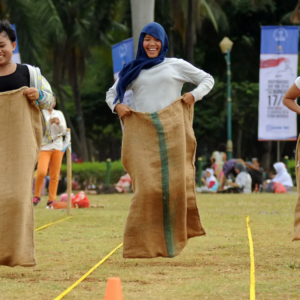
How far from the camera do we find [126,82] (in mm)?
6484

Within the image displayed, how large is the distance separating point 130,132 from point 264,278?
1687 millimetres

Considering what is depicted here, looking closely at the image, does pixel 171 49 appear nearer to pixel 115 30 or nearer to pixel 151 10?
pixel 115 30

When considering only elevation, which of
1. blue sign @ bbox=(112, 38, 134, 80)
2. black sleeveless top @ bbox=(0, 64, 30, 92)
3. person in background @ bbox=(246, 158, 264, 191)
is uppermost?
black sleeveless top @ bbox=(0, 64, 30, 92)

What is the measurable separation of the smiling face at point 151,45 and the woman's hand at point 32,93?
1.16 m

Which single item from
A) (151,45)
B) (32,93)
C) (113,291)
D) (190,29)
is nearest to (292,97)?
(151,45)

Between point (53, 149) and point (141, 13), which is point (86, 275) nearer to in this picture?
point (53, 149)

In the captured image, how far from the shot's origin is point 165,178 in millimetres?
6359

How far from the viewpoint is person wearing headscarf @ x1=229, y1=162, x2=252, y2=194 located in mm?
19875

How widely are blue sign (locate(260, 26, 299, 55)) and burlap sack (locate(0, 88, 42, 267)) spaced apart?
15.2 metres

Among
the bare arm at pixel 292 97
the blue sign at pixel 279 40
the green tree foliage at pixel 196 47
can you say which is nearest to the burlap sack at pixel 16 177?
the bare arm at pixel 292 97

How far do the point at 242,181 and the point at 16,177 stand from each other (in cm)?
1463

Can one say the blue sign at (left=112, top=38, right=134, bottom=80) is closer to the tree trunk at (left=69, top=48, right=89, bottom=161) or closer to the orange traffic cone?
the orange traffic cone

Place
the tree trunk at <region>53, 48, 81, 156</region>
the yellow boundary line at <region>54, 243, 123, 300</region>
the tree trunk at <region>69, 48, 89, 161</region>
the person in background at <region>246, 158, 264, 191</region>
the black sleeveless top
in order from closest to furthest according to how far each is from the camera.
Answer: the yellow boundary line at <region>54, 243, 123, 300</region>
the black sleeveless top
the person in background at <region>246, 158, 264, 191</region>
the tree trunk at <region>69, 48, 89, 161</region>
the tree trunk at <region>53, 48, 81, 156</region>

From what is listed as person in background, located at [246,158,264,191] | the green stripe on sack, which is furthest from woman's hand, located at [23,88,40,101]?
person in background, located at [246,158,264,191]
